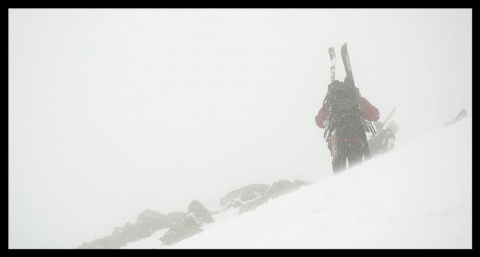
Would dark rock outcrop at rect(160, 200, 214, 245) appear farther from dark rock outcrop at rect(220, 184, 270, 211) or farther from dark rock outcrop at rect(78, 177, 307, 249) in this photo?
dark rock outcrop at rect(220, 184, 270, 211)

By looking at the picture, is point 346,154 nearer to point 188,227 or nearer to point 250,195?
point 188,227

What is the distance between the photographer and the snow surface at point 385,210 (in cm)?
268

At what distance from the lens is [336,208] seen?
377 centimetres

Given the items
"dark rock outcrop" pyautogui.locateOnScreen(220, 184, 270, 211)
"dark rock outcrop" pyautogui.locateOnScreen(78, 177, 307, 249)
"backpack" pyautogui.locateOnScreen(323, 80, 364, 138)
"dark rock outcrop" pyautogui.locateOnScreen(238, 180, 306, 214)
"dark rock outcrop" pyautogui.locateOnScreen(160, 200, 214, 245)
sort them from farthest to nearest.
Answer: "dark rock outcrop" pyautogui.locateOnScreen(220, 184, 270, 211) < "dark rock outcrop" pyautogui.locateOnScreen(238, 180, 306, 214) < "dark rock outcrop" pyautogui.locateOnScreen(78, 177, 307, 249) < "dark rock outcrop" pyautogui.locateOnScreen(160, 200, 214, 245) < "backpack" pyautogui.locateOnScreen(323, 80, 364, 138)

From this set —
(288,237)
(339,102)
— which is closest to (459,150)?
(288,237)

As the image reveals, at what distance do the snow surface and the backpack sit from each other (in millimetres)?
2891

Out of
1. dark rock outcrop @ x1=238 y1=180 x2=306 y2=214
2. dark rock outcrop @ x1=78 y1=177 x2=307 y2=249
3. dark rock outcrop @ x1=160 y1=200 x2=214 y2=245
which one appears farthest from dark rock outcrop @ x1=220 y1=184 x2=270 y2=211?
dark rock outcrop @ x1=160 y1=200 x2=214 y2=245

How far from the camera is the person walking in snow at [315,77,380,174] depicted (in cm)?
785

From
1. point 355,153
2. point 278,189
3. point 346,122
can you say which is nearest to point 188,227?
point 278,189

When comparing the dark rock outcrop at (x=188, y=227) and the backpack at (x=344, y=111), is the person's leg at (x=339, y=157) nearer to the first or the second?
the backpack at (x=344, y=111)

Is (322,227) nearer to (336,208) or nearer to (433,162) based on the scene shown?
(336,208)

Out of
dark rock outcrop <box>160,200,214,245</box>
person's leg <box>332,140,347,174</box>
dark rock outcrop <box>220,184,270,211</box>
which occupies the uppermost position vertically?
dark rock outcrop <box>220,184,270,211</box>

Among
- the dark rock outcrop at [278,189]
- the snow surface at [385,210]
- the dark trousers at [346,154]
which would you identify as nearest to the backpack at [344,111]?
the dark trousers at [346,154]

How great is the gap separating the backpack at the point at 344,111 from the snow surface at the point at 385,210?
2891mm
